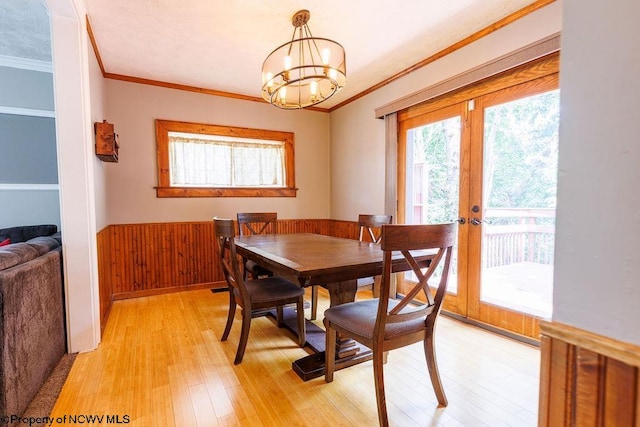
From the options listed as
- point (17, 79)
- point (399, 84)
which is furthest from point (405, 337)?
point (17, 79)

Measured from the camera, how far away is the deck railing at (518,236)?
2197mm

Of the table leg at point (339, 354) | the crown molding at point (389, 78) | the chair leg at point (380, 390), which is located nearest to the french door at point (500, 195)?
the crown molding at point (389, 78)

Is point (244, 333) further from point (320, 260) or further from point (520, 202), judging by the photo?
point (520, 202)

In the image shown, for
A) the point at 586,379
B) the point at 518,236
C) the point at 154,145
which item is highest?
the point at 154,145

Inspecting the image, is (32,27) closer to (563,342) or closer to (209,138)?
(209,138)

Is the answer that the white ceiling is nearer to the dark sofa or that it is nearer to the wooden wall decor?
the wooden wall decor

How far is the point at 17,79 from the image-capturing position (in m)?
3.07

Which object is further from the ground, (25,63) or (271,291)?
(25,63)

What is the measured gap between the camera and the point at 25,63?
121 inches

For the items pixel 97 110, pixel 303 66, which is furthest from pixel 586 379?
pixel 97 110

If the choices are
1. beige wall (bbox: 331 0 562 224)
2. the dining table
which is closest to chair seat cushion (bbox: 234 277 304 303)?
the dining table

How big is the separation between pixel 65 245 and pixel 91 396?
3.38 feet

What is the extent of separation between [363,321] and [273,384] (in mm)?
702

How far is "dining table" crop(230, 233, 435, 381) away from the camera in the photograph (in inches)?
60.0
